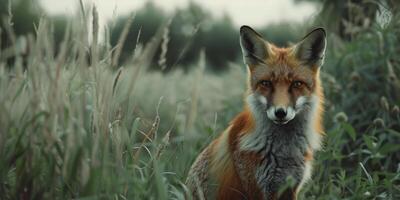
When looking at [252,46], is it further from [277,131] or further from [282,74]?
[277,131]

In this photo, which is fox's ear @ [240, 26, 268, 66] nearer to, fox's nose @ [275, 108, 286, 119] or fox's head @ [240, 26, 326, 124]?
fox's head @ [240, 26, 326, 124]

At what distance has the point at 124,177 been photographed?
353 centimetres

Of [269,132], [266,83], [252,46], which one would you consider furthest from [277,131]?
[252,46]

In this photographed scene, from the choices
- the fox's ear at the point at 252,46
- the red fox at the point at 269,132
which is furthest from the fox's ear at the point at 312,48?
the fox's ear at the point at 252,46

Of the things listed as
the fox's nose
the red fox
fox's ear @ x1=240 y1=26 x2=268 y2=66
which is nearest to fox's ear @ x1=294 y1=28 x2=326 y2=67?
the red fox

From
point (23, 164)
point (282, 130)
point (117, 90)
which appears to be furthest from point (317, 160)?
point (23, 164)

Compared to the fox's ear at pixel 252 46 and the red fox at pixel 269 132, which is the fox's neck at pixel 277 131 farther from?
the fox's ear at pixel 252 46

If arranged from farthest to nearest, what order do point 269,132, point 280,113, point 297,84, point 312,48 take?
point 312,48, point 269,132, point 297,84, point 280,113

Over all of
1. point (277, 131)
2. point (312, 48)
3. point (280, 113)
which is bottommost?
point (277, 131)

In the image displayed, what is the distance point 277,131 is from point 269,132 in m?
0.08

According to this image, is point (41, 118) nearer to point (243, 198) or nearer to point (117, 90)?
point (117, 90)

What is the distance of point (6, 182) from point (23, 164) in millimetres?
225

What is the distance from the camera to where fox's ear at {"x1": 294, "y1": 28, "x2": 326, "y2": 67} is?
4785 mm

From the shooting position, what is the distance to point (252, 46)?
4.93 m
